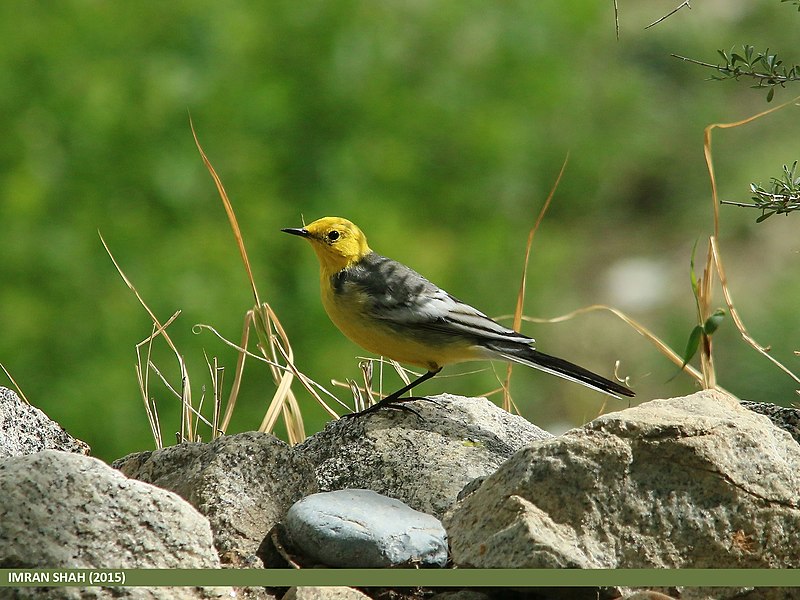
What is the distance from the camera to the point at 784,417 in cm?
259

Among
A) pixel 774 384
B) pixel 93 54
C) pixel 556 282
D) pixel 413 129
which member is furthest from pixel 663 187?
pixel 93 54

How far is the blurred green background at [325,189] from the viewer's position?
5.77 meters

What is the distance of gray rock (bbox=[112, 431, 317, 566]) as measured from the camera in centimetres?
235

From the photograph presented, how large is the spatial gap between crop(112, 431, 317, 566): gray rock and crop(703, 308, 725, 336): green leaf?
1.00 m

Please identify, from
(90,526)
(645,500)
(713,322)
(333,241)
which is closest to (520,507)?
(645,500)

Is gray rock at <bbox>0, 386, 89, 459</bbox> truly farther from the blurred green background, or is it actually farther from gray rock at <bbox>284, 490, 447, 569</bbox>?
the blurred green background

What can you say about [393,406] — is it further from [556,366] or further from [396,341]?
[556,366]

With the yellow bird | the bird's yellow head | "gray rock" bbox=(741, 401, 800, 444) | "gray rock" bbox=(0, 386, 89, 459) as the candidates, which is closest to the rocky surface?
"gray rock" bbox=(741, 401, 800, 444)

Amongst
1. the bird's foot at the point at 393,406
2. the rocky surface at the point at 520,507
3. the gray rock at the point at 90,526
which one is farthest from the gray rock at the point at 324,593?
the bird's foot at the point at 393,406

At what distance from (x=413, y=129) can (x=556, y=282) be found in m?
1.50

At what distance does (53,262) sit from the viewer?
5957 millimetres

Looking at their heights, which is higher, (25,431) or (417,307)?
(417,307)

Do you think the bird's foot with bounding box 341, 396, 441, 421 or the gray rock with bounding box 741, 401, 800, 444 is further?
the bird's foot with bounding box 341, 396, 441, 421

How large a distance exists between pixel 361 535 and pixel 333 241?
4.65 feet
